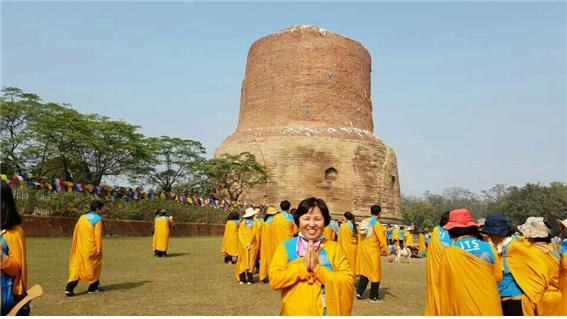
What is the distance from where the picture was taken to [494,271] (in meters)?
3.15

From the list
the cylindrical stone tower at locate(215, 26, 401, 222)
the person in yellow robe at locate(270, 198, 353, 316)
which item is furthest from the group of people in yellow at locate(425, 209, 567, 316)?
the cylindrical stone tower at locate(215, 26, 401, 222)

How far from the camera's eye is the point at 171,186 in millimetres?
26609

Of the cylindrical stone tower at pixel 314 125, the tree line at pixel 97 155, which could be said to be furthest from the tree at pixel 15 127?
the cylindrical stone tower at pixel 314 125

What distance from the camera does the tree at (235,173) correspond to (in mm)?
25781

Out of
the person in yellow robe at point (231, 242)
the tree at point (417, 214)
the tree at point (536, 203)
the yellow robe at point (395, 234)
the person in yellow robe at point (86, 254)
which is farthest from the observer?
the tree at point (417, 214)

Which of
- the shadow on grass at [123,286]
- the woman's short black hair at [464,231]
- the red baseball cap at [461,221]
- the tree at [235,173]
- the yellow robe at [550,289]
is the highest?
the tree at [235,173]

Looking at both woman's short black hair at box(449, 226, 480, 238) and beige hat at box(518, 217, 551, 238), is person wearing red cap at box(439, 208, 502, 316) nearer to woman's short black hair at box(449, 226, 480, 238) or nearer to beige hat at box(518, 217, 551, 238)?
woman's short black hair at box(449, 226, 480, 238)

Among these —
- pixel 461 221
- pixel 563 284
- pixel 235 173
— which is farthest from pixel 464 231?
pixel 235 173

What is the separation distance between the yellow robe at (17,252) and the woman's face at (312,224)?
6.04ft

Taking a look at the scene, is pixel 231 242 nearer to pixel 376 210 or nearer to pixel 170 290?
pixel 170 290

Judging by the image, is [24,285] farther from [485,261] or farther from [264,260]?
[264,260]

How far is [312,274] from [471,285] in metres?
1.15

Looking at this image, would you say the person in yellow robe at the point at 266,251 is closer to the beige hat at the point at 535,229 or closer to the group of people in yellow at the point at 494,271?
the group of people in yellow at the point at 494,271

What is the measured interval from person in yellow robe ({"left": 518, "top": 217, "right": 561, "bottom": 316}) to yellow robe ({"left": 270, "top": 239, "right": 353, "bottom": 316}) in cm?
178
